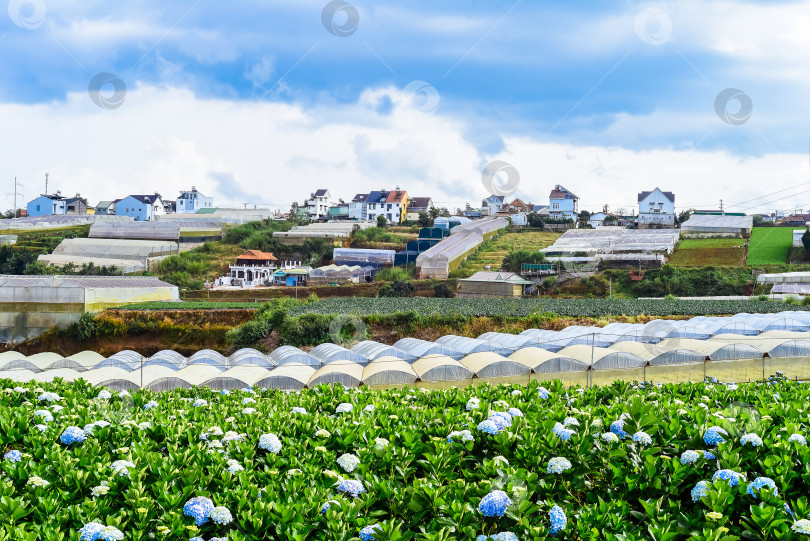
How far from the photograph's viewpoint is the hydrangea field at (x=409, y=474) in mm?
4270

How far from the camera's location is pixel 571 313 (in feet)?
103

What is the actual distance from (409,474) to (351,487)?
78 centimetres

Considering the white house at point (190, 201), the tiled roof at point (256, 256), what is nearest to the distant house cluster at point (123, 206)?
the white house at point (190, 201)

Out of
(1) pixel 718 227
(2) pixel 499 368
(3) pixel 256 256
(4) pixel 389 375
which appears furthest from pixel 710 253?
(4) pixel 389 375

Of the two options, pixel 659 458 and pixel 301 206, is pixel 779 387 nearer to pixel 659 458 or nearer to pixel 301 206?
pixel 659 458

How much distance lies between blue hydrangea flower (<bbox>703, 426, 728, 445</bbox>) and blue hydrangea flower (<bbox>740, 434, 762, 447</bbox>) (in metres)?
0.14

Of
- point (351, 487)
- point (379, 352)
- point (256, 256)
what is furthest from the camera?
point (256, 256)

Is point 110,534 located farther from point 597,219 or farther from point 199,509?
point 597,219

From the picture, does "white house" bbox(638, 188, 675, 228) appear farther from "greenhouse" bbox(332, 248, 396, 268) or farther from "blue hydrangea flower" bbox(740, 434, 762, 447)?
"blue hydrangea flower" bbox(740, 434, 762, 447)

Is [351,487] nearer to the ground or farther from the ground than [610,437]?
→ nearer to the ground

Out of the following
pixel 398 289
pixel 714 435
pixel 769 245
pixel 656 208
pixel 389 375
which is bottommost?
pixel 389 375

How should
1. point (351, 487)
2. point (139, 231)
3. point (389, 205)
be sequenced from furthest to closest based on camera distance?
point (389, 205) → point (139, 231) → point (351, 487)

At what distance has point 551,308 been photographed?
1320 inches

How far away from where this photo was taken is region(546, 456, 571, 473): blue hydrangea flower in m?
4.95
